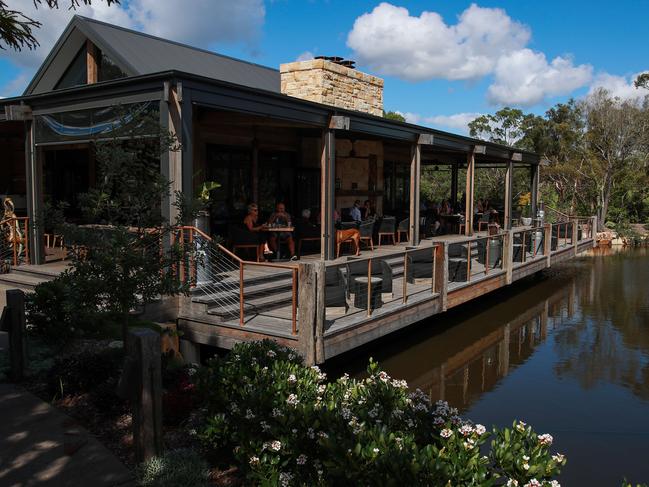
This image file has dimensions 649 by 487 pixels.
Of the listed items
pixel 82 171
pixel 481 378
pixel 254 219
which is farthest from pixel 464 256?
pixel 82 171

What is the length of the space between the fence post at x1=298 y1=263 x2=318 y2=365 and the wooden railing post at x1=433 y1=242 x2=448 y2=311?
3.92 m

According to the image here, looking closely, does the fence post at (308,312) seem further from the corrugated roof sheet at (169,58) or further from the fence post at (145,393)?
the corrugated roof sheet at (169,58)

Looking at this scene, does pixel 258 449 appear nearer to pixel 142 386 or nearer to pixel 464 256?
pixel 142 386

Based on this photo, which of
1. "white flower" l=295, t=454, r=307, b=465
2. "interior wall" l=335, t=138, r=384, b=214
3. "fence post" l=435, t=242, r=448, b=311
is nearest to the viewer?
"white flower" l=295, t=454, r=307, b=465

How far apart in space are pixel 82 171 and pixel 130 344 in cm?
1209

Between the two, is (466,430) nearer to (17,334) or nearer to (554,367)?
(17,334)

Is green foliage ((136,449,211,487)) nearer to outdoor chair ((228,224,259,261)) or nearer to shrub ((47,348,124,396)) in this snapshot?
shrub ((47,348,124,396))

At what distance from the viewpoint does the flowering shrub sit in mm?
3189


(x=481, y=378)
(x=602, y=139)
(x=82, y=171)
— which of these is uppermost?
(x=602, y=139)

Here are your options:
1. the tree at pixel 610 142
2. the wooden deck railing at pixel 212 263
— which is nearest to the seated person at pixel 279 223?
the wooden deck railing at pixel 212 263

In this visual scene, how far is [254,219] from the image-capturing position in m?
11.4

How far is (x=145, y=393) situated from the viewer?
14.3 feet

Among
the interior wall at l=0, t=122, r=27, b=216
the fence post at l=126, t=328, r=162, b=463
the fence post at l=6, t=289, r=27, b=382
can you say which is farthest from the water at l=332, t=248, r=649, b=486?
the interior wall at l=0, t=122, r=27, b=216

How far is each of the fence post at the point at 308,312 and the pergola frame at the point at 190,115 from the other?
2.27 meters
